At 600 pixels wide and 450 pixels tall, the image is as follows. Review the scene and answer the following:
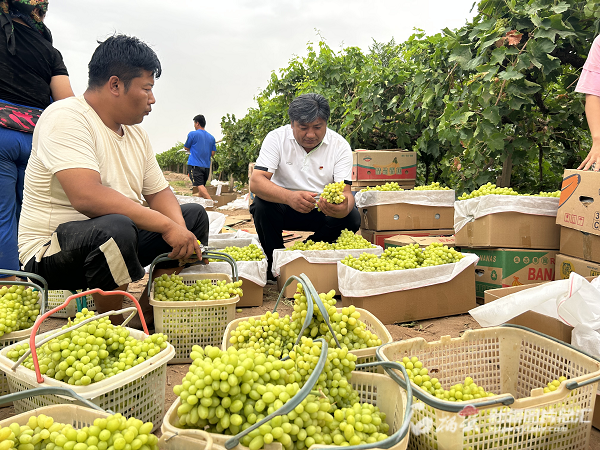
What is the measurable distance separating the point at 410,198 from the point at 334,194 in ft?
3.70

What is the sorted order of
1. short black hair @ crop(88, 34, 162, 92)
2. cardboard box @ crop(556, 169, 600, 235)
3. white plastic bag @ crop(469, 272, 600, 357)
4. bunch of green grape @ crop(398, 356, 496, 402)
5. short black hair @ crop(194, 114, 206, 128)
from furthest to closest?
short black hair @ crop(194, 114, 206, 128)
cardboard box @ crop(556, 169, 600, 235)
short black hair @ crop(88, 34, 162, 92)
white plastic bag @ crop(469, 272, 600, 357)
bunch of green grape @ crop(398, 356, 496, 402)

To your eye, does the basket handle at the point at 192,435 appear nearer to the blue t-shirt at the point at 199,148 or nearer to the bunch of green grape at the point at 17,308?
the bunch of green grape at the point at 17,308

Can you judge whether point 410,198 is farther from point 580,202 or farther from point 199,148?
point 199,148

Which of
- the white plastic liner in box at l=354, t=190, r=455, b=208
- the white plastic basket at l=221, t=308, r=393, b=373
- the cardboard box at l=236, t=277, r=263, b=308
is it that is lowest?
the cardboard box at l=236, t=277, r=263, b=308

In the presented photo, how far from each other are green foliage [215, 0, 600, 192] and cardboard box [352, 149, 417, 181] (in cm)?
40

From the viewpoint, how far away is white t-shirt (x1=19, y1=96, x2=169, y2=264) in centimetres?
221

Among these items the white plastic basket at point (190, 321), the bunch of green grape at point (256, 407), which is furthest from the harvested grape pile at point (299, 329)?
the white plastic basket at point (190, 321)

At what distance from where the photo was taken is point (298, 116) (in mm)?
3686

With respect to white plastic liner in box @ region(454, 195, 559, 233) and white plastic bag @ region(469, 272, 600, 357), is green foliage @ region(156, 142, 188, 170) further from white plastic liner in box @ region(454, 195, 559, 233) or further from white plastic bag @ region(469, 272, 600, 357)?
white plastic bag @ region(469, 272, 600, 357)

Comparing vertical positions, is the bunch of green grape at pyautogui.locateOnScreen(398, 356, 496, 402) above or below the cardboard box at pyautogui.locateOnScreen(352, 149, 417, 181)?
below

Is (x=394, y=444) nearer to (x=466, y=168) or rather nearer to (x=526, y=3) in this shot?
(x=526, y=3)

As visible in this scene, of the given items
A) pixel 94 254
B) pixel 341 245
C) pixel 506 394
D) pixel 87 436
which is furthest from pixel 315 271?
pixel 87 436

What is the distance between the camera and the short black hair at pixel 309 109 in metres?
3.64

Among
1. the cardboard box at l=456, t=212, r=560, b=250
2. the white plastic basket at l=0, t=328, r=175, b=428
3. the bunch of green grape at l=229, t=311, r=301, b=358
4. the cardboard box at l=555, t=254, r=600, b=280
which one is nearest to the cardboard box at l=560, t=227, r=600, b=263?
the cardboard box at l=555, t=254, r=600, b=280
